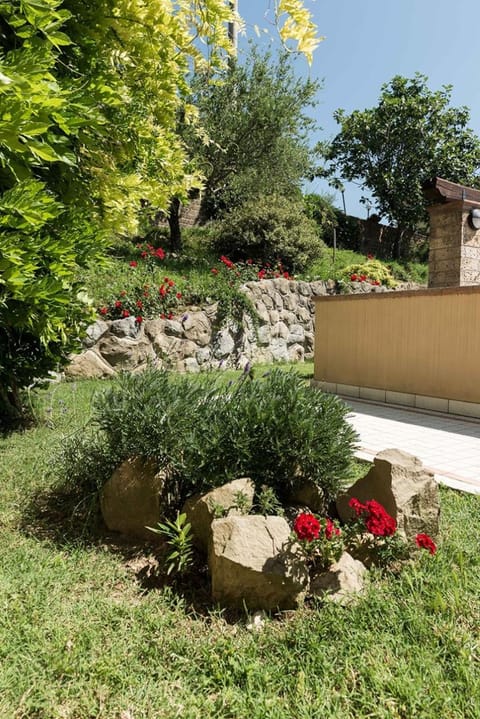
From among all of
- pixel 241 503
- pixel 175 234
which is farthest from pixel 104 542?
pixel 175 234

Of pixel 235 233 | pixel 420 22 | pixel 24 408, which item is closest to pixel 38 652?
pixel 24 408

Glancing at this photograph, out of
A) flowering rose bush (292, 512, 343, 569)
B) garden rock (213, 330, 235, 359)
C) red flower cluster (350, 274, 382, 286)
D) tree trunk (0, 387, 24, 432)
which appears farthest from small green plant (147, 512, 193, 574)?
red flower cluster (350, 274, 382, 286)

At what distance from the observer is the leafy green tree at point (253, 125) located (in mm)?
13391

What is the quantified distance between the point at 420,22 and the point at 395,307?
410 centimetres

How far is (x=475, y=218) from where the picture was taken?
8.74m

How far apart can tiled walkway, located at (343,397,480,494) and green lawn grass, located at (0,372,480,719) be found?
63.3 inches

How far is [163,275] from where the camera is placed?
11.3m

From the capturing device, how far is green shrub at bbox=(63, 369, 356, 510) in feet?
9.23

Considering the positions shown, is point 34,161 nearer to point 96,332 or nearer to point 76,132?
point 76,132

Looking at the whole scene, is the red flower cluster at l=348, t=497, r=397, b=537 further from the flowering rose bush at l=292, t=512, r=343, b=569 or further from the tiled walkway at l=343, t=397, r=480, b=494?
the tiled walkway at l=343, t=397, r=480, b=494

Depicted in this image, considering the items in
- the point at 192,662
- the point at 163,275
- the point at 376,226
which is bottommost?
the point at 192,662

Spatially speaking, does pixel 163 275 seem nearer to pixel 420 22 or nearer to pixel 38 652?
pixel 420 22

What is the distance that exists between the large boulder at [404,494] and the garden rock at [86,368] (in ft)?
21.2

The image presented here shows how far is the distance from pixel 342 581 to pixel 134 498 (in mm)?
1279
